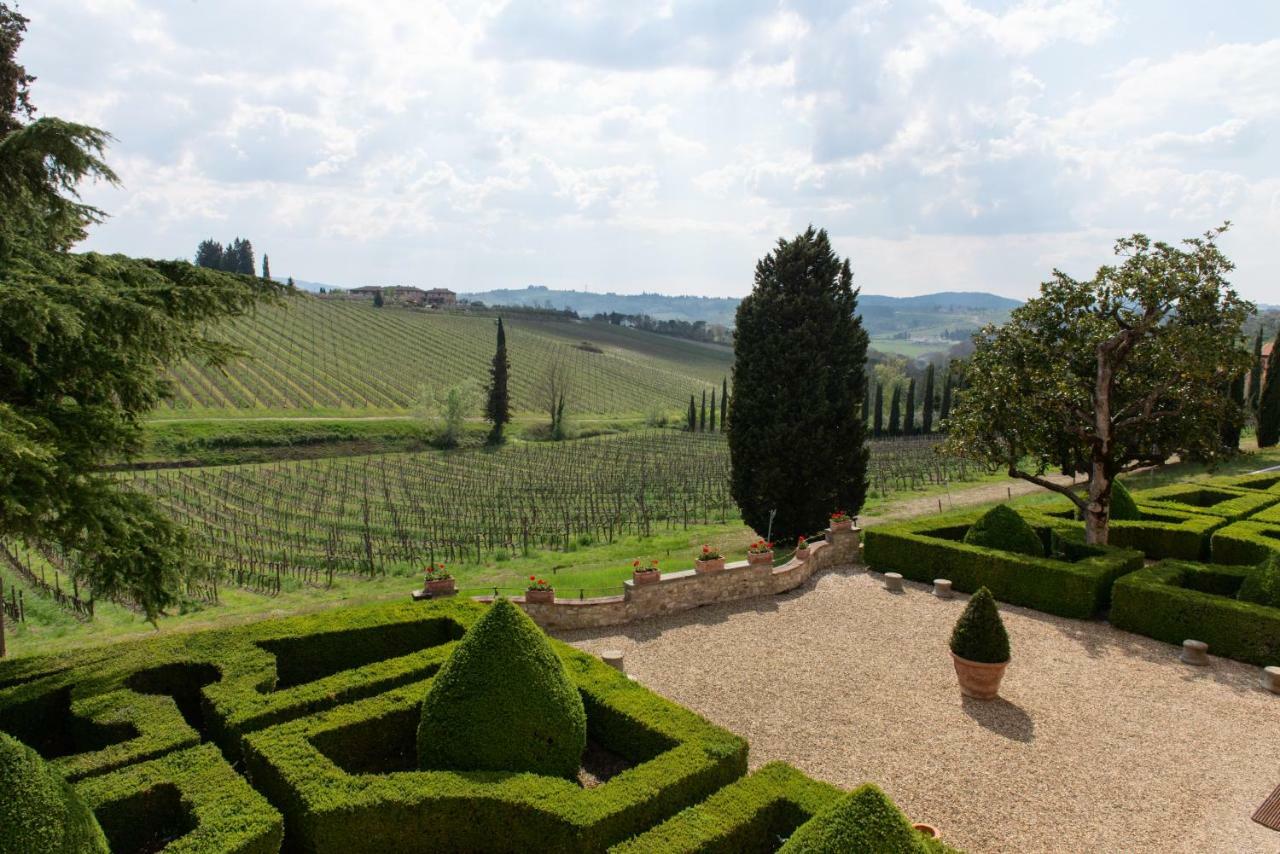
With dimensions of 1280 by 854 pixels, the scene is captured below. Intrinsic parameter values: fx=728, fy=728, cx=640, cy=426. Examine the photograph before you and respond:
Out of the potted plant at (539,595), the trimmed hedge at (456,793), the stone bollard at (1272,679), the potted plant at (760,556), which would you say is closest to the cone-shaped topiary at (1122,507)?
the stone bollard at (1272,679)

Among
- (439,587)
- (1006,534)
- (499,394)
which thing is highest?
(1006,534)

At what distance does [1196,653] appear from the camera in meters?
12.0

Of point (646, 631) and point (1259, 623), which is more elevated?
point (1259, 623)

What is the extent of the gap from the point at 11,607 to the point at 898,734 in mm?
18417

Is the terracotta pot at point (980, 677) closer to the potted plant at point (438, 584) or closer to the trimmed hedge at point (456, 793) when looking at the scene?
the trimmed hedge at point (456, 793)

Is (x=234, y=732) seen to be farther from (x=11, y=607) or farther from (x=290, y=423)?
Answer: (x=290, y=423)

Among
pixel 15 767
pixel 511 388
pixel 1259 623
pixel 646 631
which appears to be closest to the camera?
pixel 15 767

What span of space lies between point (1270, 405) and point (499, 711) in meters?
45.3

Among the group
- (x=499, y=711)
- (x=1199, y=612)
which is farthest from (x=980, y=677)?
(x=499, y=711)

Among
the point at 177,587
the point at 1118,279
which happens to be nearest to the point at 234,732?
the point at 177,587

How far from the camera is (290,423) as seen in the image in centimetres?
5275

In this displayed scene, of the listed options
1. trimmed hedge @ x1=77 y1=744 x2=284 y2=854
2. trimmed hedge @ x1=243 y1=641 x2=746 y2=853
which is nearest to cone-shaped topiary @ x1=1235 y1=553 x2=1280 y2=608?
trimmed hedge @ x1=243 y1=641 x2=746 y2=853

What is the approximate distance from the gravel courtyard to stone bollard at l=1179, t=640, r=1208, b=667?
252 millimetres

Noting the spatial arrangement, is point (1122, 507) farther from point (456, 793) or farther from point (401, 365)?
point (401, 365)
